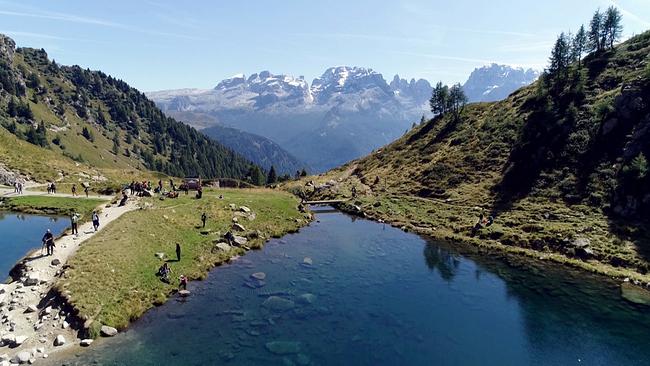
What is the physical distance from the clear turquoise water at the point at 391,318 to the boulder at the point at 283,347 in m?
0.49

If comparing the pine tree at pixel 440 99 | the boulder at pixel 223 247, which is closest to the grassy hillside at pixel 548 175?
the pine tree at pixel 440 99

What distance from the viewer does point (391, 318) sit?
4347 cm

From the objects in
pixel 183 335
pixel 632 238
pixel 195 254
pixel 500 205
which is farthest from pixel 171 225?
pixel 632 238

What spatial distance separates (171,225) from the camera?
63.4 m

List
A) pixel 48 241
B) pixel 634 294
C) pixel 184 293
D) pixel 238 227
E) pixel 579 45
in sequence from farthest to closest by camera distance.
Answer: pixel 579 45, pixel 238 227, pixel 634 294, pixel 48 241, pixel 184 293

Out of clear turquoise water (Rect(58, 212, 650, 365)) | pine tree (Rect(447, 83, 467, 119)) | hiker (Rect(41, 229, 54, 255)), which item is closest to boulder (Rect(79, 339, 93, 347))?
clear turquoise water (Rect(58, 212, 650, 365))

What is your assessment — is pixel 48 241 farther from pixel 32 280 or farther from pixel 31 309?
pixel 31 309

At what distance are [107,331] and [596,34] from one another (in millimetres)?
157054

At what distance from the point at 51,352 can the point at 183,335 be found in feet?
33.4

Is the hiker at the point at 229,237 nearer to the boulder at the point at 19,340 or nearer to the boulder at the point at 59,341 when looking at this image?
the boulder at the point at 59,341

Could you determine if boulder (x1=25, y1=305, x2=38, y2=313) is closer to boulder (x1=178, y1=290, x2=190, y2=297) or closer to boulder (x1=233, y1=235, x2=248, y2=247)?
boulder (x1=178, y1=290, x2=190, y2=297)

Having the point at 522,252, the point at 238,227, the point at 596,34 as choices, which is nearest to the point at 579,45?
the point at 596,34

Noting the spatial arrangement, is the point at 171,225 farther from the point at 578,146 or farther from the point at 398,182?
the point at 578,146

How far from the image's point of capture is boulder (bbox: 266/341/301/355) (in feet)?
117
